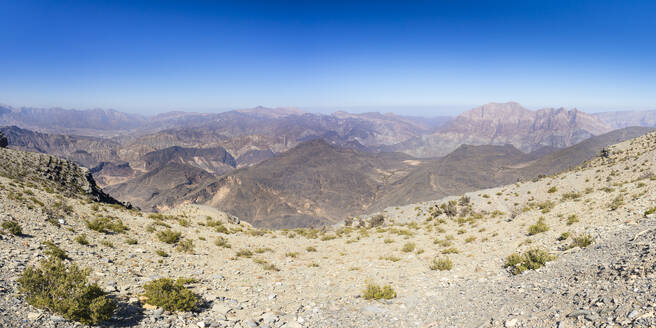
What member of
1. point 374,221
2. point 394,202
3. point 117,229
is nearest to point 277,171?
point 394,202

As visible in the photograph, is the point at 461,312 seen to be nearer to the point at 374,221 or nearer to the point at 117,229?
the point at 117,229

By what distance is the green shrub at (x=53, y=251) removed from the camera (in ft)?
28.9

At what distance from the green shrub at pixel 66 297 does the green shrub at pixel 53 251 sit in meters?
3.45

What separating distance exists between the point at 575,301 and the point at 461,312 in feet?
8.58

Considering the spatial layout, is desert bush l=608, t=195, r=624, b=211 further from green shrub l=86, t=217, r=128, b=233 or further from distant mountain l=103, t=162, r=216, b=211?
distant mountain l=103, t=162, r=216, b=211

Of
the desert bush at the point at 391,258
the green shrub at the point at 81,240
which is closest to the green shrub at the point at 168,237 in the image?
the green shrub at the point at 81,240

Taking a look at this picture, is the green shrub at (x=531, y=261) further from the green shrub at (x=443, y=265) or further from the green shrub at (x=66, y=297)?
the green shrub at (x=66, y=297)

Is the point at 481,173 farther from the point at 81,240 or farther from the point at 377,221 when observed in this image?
the point at 81,240

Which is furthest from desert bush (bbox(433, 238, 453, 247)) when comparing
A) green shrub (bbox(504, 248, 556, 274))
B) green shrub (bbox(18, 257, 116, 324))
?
green shrub (bbox(18, 257, 116, 324))

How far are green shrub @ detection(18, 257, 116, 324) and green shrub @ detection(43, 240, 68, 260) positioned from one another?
3.45 m

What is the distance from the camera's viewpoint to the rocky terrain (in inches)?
247

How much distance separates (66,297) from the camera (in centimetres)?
559

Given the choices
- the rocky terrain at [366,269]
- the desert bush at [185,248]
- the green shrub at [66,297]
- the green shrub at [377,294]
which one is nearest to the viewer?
the green shrub at [66,297]

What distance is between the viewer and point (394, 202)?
114m
